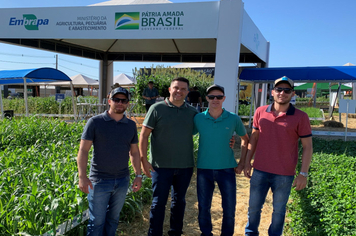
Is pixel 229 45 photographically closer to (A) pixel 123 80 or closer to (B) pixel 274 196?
(B) pixel 274 196

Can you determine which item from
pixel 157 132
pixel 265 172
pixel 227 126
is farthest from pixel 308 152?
pixel 157 132

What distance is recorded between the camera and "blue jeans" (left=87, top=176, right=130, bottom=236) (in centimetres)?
240

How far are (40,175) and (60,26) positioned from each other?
326 inches

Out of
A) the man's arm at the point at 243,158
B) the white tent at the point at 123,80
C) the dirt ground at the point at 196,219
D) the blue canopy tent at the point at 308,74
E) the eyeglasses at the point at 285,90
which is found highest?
the white tent at the point at 123,80

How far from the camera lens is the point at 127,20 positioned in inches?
366

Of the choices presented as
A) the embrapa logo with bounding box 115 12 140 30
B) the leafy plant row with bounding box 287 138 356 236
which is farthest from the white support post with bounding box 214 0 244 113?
the leafy plant row with bounding box 287 138 356 236

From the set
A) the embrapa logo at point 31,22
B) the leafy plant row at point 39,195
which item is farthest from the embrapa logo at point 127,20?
the leafy plant row at point 39,195

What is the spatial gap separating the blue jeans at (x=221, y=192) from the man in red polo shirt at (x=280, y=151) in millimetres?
223

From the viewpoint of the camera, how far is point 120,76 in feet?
85.0

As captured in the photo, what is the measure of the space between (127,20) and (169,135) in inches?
297

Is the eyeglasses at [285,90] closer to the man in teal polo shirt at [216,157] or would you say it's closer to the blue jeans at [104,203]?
the man in teal polo shirt at [216,157]

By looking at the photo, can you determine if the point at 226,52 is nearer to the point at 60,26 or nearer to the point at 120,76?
the point at 60,26

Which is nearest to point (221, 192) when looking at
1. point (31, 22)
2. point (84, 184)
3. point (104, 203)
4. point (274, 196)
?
point (274, 196)

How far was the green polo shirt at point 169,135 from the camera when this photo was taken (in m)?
2.84
